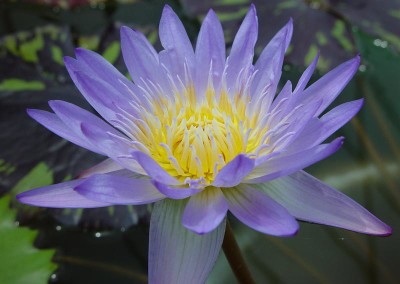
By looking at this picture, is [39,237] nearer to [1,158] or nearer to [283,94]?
[1,158]

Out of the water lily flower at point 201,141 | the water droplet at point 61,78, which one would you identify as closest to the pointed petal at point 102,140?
the water lily flower at point 201,141

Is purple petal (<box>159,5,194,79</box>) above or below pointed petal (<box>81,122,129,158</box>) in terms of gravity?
above

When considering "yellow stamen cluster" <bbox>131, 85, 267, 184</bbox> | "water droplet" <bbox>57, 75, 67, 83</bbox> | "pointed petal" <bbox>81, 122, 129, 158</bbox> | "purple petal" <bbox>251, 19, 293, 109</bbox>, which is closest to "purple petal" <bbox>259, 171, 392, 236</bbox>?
"yellow stamen cluster" <bbox>131, 85, 267, 184</bbox>

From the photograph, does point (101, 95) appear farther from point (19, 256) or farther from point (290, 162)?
point (19, 256)

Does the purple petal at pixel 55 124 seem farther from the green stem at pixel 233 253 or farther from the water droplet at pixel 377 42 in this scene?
the water droplet at pixel 377 42

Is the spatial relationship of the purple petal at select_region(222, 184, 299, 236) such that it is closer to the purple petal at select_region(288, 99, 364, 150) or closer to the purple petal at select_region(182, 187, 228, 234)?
the purple petal at select_region(182, 187, 228, 234)
